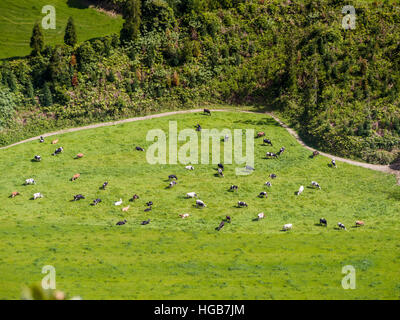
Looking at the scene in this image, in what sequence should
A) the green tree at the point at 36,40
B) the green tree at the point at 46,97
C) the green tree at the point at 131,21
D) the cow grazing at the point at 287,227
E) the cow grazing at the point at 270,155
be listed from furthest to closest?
the green tree at the point at 131,21, the green tree at the point at 36,40, the green tree at the point at 46,97, the cow grazing at the point at 270,155, the cow grazing at the point at 287,227

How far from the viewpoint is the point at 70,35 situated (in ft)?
305

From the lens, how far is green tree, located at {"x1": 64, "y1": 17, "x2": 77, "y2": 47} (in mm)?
92750

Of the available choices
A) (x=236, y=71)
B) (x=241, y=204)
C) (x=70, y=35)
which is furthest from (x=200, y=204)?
(x=70, y=35)

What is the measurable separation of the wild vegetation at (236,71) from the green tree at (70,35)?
1.14m

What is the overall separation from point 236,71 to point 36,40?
36814 mm

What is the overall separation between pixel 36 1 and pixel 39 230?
226 feet

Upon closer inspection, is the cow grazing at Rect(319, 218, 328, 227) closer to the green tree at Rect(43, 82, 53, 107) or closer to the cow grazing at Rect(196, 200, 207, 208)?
the cow grazing at Rect(196, 200, 207, 208)

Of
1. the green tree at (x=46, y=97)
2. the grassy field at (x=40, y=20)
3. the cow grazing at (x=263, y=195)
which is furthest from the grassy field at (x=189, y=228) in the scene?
the grassy field at (x=40, y=20)

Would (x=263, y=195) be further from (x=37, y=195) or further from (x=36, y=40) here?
(x=36, y=40)

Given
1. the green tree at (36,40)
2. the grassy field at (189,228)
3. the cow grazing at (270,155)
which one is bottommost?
the grassy field at (189,228)

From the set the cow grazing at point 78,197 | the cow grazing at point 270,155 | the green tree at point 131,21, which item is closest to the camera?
the cow grazing at point 78,197

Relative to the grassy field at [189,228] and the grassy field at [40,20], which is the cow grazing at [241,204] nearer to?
the grassy field at [189,228]

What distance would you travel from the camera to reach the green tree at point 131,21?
9565 cm

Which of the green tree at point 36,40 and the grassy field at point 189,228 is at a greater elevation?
the green tree at point 36,40
